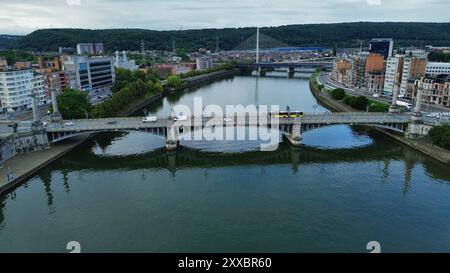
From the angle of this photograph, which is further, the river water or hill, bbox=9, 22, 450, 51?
hill, bbox=9, 22, 450, 51

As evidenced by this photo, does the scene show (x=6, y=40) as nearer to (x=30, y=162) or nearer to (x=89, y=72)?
(x=89, y=72)

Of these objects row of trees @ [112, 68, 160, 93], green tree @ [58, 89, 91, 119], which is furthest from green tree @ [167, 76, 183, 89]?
green tree @ [58, 89, 91, 119]

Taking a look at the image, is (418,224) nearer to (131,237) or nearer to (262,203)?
(262,203)

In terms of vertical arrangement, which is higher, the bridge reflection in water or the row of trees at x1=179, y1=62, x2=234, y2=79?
the row of trees at x1=179, y1=62, x2=234, y2=79

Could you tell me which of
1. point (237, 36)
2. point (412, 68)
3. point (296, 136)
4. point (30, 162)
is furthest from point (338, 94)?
point (237, 36)

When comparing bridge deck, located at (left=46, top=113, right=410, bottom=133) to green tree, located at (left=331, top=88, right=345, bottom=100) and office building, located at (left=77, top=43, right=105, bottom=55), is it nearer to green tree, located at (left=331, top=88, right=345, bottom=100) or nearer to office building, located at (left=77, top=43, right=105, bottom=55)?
green tree, located at (left=331, top=88, right=345, bottom=100)

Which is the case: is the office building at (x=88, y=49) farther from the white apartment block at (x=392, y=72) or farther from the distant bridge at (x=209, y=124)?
the white apartment block at (x=392, y=72)
